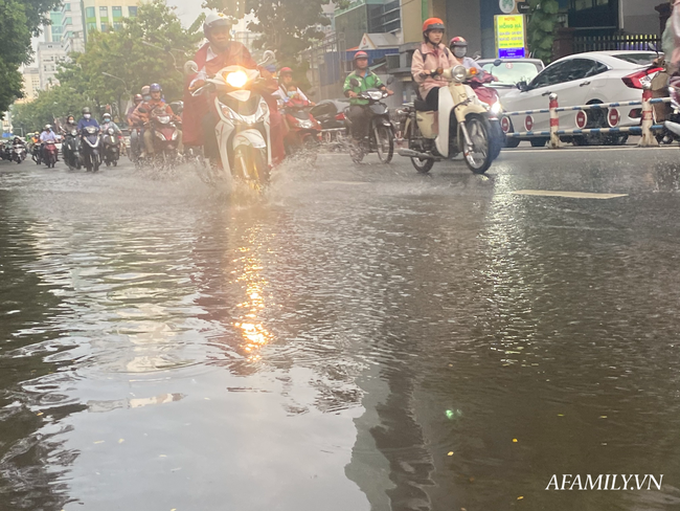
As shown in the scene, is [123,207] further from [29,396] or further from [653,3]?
[653,3]

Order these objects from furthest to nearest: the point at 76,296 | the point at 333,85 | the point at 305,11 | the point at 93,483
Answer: the point at 333,85, the point at 305,11, the point at 76,296, the point at 93,483

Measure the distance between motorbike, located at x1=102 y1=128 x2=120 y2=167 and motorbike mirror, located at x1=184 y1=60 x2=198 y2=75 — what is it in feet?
51.3

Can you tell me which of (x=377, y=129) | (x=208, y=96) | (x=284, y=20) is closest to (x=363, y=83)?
(x=377, y=129)

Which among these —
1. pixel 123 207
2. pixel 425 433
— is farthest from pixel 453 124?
pixel 425 433

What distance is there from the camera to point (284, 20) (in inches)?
2138

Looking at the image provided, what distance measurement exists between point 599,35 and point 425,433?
36.8m

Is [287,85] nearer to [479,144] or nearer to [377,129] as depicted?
[377,129]

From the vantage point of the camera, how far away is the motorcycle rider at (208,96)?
11.4 m

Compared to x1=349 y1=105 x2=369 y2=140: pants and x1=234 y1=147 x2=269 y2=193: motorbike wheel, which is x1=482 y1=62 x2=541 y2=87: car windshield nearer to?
x1=349 y1=105 x2=369 y2=140: pants

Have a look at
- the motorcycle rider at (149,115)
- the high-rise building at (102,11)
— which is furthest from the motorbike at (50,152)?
the high-rise building at (102,11)

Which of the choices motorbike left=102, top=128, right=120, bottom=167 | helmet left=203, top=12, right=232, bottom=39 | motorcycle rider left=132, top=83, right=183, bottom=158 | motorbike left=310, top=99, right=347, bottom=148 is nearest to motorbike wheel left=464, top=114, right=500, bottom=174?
helmet left=203, top=12, right=232, bottom=39

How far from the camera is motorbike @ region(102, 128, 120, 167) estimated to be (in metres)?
26.7

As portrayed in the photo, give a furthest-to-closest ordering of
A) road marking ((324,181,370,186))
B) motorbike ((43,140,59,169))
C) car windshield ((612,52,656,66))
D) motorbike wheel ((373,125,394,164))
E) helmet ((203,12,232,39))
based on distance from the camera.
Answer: motorbike ((43,140,59,169))
car windshield ((612,52,656,66))
motorbike wheel ((373,125,394,164))
road marking ((324,181,370,186))
helmet ((203,12,232,39))

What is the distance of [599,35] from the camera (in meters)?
37.2
